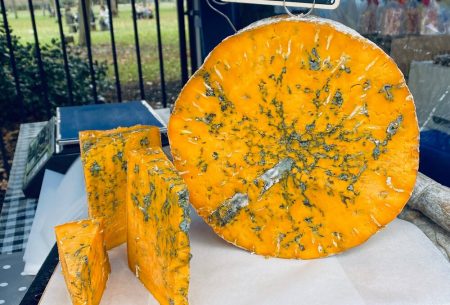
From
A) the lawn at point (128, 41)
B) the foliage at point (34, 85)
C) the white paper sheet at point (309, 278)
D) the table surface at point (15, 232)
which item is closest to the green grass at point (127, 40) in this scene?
the lawn at point (128, 41)

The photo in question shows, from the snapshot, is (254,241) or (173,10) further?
(173,10)

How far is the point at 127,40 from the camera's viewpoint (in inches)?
226

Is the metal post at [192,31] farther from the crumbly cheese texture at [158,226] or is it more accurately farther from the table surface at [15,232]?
the crumbly cheese texture at [158,226]

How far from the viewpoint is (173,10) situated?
668cm

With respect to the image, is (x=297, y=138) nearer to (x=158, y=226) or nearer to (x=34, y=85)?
(x=158, y=226)

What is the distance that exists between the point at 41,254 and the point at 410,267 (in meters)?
0.73

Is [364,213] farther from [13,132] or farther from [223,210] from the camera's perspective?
[13,132]

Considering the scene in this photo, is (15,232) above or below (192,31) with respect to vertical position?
below

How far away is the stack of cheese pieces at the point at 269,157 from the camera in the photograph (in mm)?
675

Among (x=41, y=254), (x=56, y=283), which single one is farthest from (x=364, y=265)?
(x=41, y=254)

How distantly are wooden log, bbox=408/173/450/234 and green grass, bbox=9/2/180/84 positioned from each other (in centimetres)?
345

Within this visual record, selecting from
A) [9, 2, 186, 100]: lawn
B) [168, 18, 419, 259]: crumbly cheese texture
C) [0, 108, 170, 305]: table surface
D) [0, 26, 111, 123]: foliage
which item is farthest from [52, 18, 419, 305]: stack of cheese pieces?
[9, 2, 186, 100]: lawn

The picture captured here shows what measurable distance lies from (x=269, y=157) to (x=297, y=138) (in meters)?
0.06

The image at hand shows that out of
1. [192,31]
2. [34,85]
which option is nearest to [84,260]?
[192,31]
